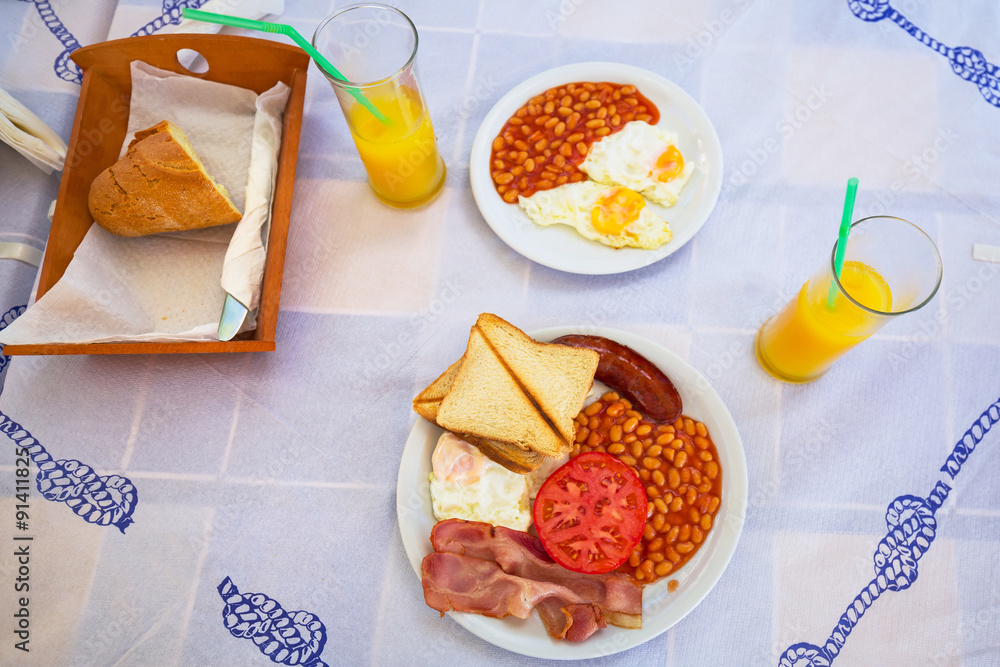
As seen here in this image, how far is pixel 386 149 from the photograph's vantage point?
1.72 m

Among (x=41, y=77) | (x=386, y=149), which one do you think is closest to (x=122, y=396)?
(x=386, y=149)

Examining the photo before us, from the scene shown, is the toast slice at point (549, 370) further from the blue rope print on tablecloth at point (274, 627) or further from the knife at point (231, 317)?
the blue rope print on tablecloth at point (274, 627)

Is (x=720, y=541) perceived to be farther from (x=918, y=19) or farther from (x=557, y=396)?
(x=918, y=19)

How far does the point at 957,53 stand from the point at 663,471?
1.73 metres

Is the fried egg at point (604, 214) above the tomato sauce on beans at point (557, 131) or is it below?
below

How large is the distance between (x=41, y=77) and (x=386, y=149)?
1387 millimetres

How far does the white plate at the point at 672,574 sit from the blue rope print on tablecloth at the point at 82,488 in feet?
2.74

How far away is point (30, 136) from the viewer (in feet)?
6.10

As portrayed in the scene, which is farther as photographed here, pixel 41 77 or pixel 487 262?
pixel 41 77

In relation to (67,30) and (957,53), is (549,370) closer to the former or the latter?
(957,53)

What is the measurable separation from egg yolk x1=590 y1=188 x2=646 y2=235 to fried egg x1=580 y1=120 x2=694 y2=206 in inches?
2.9

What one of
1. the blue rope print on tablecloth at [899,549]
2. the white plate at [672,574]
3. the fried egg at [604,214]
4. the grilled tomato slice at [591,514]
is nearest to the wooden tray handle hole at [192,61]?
the fried egg at [604,214]

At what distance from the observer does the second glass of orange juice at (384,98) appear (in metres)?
1.63

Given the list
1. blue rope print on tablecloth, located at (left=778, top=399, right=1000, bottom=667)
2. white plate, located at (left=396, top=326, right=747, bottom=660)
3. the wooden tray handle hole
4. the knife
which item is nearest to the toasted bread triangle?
white plate, located at (left=396, top=326, right=747, bottom=660)
